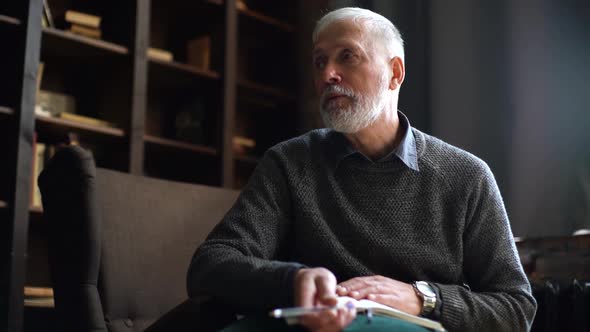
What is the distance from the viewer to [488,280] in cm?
152

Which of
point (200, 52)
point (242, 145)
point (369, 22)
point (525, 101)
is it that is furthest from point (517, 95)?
point (200, 52)

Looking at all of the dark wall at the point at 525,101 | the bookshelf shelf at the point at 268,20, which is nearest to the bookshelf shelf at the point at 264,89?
the bookshelf shelf at the point at 268,20

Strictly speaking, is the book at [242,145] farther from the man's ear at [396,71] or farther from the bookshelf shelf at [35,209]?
the man's ear at [396,71]

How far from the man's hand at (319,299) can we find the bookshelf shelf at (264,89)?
2.44 metres

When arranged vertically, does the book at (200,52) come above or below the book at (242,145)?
above

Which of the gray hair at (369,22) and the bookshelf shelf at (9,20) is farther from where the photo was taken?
the bookshelf shelf at (9,20)

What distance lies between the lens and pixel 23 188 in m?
2.64

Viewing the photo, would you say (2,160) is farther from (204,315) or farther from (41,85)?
(204,315)

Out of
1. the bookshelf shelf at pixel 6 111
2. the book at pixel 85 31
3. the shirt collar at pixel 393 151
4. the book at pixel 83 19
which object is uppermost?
the book at pixel 83 19

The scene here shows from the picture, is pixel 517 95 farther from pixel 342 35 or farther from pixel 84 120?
pixel 84 120

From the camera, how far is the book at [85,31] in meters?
3.01

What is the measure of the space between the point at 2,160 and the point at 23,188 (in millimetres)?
183

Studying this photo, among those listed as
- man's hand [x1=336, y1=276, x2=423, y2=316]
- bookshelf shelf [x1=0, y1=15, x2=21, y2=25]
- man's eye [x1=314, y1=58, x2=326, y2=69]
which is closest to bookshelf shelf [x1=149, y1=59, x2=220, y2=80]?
bookshelf shelf [x1=0, y1=15, x2=21, y2=25]

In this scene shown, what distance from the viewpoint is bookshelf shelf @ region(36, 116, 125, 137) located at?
2.84 metres
